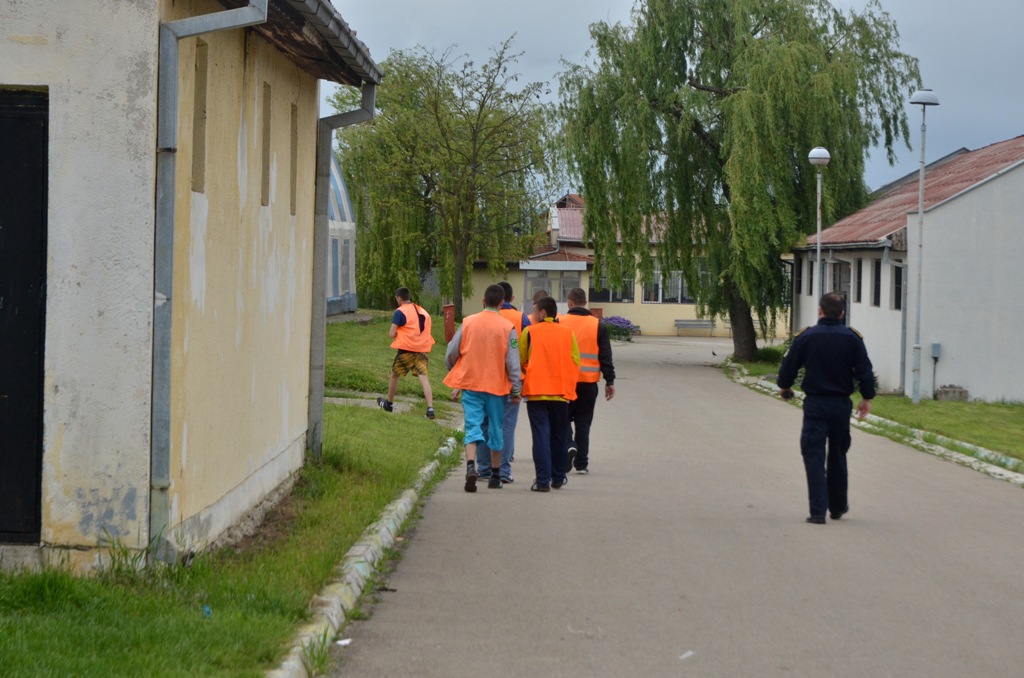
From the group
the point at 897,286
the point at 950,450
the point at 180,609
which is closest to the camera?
the point at 180,609

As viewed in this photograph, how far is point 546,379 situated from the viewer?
12.2 meters

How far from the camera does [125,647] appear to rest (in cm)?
556

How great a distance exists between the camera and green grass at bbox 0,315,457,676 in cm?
536

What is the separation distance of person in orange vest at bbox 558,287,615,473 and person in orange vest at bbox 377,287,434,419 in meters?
5.13

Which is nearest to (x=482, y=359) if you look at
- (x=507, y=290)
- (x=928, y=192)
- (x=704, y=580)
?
(x=507, y=290)

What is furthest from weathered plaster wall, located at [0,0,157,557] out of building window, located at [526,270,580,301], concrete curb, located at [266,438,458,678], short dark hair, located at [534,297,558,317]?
building window, located at [526,270,580,301]

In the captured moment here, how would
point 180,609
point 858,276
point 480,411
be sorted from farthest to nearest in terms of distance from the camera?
point 858,276 < point 480,411 < point 180,609

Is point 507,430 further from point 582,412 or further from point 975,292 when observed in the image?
point 975,292

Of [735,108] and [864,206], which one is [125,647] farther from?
[864,206]

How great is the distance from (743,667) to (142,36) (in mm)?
4370

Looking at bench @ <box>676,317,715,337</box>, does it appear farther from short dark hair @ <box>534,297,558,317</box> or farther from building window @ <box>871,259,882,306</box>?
short dark hair @ <box>534,297,558,317</box>

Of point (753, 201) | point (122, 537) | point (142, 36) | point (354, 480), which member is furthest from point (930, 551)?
point (753, 201)

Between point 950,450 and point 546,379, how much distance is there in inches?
282

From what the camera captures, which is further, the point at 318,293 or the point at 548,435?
the point at 548,435
